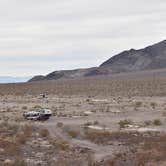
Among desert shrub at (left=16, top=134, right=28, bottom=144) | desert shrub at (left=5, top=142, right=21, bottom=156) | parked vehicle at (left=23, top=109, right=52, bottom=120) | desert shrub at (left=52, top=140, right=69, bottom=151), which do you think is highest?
parked vehicle at (left=23, top=109, right=52, bottom=120)

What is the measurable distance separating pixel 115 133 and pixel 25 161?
11065 mm

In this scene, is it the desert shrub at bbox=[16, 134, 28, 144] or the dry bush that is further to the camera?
the dry bush

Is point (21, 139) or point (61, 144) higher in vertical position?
point (21, 139)

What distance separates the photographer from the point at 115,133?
1331 inches

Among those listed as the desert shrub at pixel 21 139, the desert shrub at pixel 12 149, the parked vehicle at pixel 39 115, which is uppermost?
the parked vehicle at pixel 39 115

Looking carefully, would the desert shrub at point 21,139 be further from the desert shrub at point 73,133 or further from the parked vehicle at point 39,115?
the parked vehicle at point 39,115

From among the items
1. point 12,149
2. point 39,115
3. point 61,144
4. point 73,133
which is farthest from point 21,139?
point 39,115

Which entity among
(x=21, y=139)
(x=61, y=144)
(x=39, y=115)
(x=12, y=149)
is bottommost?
(x=61, y=144)

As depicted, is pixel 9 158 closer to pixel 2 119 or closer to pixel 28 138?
pixel 28 138

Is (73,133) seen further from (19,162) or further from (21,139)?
(19,162)

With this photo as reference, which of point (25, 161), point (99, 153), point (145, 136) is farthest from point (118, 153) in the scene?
point (145, 136)

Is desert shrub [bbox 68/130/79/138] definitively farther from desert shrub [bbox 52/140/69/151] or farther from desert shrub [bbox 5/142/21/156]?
desert shrub [bbox 5/142/21/156]

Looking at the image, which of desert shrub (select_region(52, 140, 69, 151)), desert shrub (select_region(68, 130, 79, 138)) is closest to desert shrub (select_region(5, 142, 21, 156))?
desert shrub (select_region(52, 140, 69, 151))

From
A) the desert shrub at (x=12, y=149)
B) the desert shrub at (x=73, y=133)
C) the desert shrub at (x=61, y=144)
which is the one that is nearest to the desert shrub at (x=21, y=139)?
the desert shrub at (x=12, y=149)
